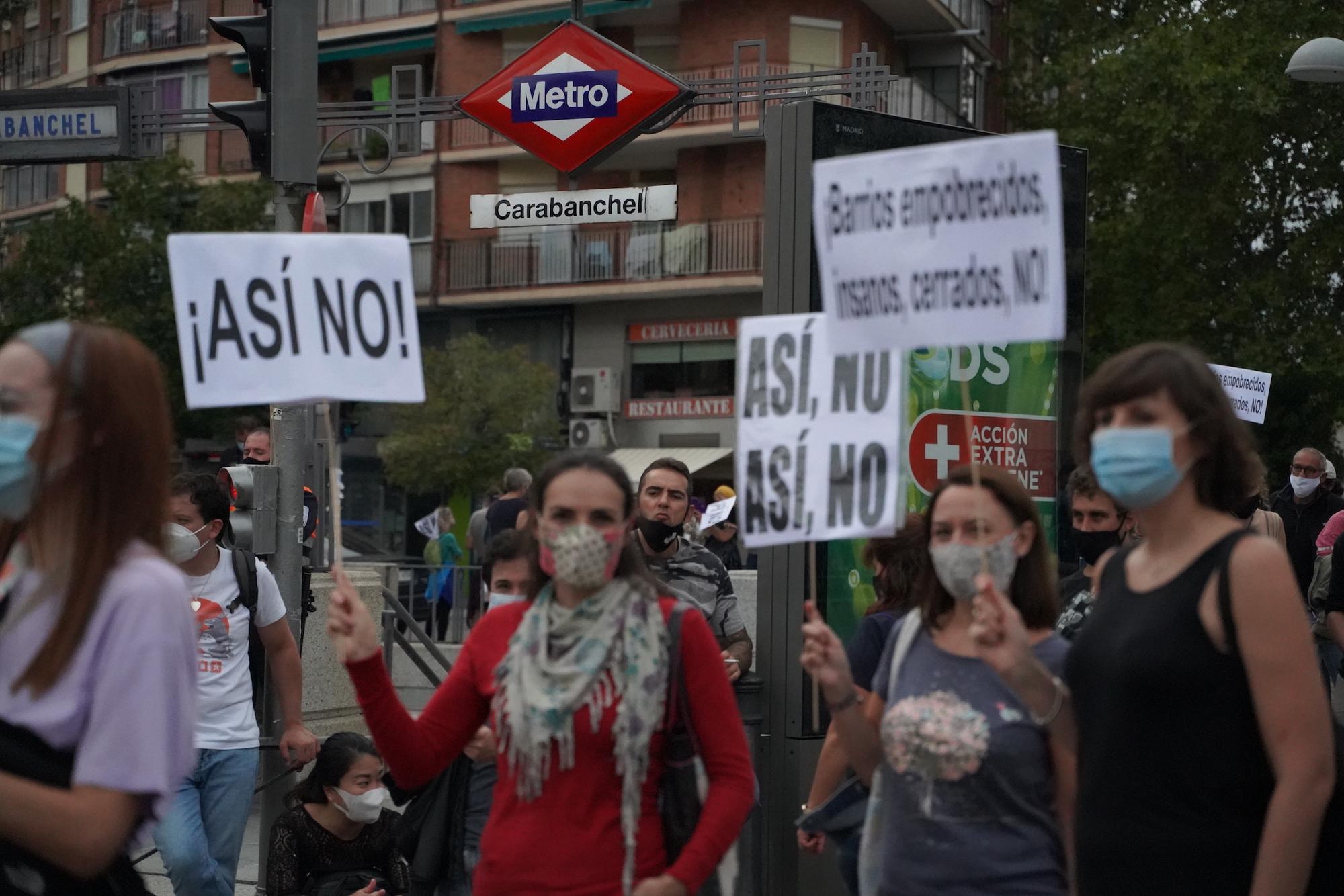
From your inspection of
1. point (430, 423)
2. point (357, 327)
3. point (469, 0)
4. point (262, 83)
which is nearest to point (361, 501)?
point (430, 423)

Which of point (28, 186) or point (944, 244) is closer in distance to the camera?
point (944, 244)

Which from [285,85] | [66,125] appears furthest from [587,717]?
[66,125]

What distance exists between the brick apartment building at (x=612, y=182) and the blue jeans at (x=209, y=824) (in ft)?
93.8

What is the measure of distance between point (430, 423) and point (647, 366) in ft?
15.6

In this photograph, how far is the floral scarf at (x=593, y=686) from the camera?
361 centimetres

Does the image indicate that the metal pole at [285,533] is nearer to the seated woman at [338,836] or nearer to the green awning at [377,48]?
the seated woman at [338,836]

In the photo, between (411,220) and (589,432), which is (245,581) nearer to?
(589,432)

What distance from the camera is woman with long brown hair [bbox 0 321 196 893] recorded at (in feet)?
8.60

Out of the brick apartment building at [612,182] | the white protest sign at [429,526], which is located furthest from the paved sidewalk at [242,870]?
the brick apartment building at [612,182]

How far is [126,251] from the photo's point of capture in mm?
35438

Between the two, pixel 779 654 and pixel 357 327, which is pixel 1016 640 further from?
pixel 779 654

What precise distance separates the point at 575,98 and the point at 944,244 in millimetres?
6071

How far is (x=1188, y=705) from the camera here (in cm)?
318

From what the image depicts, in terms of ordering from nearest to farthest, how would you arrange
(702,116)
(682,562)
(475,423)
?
1. (682,562)
2. (475,423)
3. (702,116)
